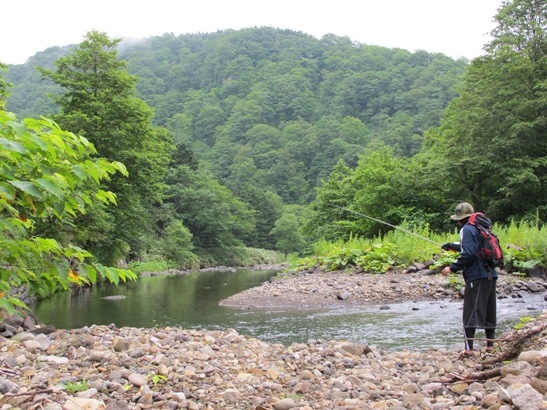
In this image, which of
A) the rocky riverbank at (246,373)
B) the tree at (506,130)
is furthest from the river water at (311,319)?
the tree at (506,130)

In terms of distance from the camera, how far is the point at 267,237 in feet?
264

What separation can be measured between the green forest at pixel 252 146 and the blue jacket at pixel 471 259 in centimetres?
428

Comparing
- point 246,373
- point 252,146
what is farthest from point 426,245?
point 252,146

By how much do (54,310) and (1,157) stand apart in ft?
38.1

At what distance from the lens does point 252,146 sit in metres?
107

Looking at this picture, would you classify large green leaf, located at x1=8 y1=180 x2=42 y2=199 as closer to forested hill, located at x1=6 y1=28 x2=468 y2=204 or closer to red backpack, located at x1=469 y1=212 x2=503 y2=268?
red backpack, located at x1=469 y1=212 x2=503 y2=268

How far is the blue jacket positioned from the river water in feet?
6.17

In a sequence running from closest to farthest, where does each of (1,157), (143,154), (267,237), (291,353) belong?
(1,157) → (291,353) → (143,154) → (267,237)

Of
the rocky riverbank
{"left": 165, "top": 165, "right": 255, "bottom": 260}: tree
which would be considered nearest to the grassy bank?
the rocky riverbank

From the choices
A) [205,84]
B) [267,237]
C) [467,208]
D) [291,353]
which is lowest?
[267,237]

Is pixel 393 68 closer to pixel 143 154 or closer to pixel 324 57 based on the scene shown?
pixel 324 57

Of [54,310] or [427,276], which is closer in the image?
[54,310]

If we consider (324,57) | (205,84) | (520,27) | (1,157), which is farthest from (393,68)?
(1,157)

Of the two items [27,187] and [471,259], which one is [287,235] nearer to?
[471,259]
